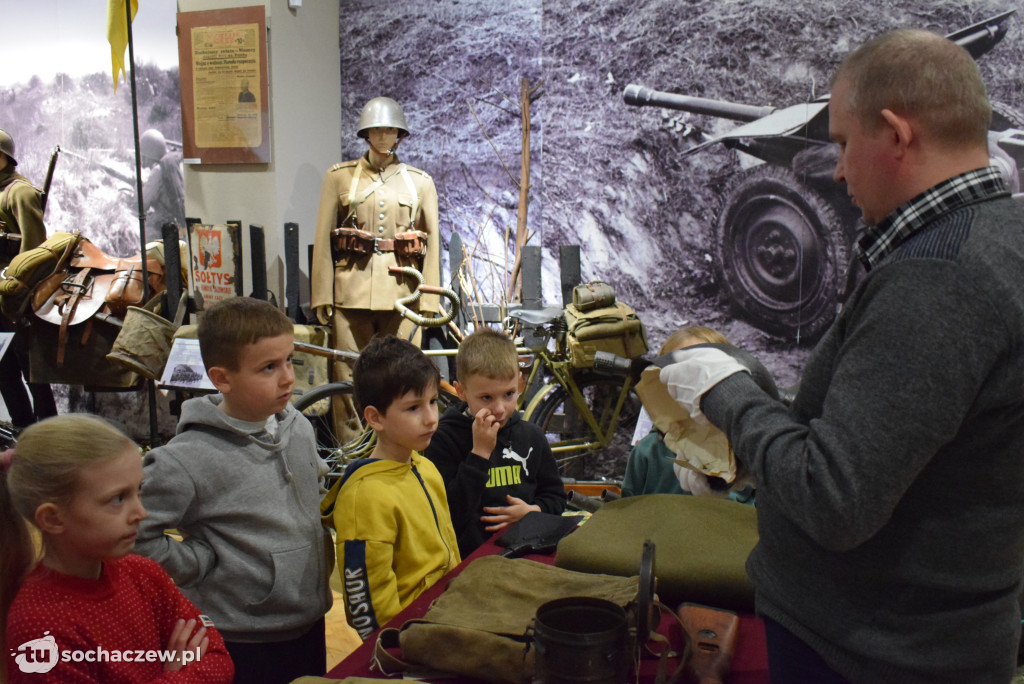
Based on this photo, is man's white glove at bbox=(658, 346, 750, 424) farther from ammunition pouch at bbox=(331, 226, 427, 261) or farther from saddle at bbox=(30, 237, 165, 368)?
saddle at bbox=(30, 237, 165, 368)

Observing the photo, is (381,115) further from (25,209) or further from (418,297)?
(25,209)

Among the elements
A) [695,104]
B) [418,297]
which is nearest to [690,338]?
[418,297]

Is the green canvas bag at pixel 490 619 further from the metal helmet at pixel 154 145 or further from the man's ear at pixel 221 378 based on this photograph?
the metal helmet at pixel 154 145

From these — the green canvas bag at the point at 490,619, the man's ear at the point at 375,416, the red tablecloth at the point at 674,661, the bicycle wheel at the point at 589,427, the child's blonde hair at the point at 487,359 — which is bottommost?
the bicycle wheel at the point at 589,427

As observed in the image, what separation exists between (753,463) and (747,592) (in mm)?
607

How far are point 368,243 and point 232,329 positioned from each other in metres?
3.00

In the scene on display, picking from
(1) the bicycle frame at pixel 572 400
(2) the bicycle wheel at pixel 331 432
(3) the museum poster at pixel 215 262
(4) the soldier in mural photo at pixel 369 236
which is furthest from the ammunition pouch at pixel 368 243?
(1) the bicycle frame at pixel 572 400

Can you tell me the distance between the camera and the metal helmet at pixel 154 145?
235 inches

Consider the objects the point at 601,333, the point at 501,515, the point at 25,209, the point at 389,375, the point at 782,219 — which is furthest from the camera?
the point at 25,209

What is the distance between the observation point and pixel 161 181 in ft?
19.8

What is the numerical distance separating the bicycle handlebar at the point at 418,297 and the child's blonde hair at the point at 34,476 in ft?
10.3

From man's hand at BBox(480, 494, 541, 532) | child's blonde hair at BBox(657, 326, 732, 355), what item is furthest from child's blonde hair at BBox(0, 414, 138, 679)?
child's blonde hair at BBox(657, 326, 732, 355)

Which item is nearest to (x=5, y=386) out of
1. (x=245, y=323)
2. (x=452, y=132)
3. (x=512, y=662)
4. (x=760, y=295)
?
(x=452, y=132)

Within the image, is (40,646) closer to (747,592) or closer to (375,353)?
(375,353)
